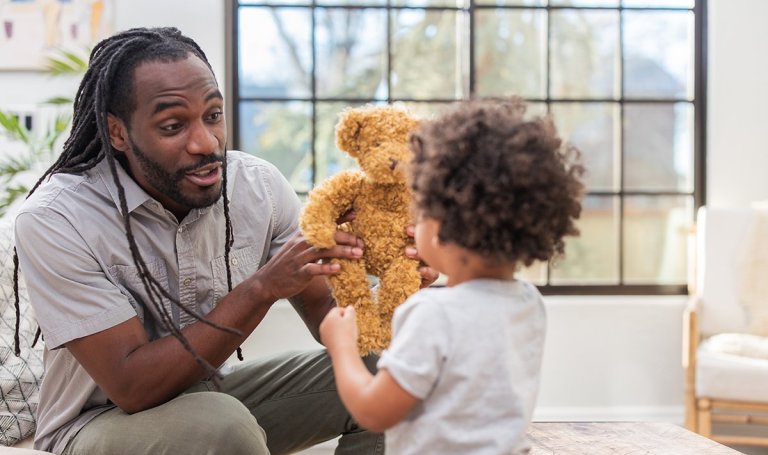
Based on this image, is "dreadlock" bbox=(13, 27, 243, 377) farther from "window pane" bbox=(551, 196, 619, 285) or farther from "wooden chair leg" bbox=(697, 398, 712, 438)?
"window pane" bbox=(551, 196, 619, 285)

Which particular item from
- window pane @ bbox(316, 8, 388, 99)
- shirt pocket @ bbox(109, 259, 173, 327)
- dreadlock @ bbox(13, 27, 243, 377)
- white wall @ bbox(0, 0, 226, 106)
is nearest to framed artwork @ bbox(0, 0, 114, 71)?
white wall @ bbox(0, 0, 226, 106)

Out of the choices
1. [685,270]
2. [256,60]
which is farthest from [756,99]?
[256,60]

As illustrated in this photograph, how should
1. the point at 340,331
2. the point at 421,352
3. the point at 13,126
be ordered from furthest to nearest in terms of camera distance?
the point at 13,126 → the point at 340,331 → the point at 421,352

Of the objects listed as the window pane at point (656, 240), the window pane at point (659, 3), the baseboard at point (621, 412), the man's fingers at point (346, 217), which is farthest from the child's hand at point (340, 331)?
the window pane at point (659, 3)

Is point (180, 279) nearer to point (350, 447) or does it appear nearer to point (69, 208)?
point (69, 208)

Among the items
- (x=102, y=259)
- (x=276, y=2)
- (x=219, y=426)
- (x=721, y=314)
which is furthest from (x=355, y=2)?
(x=219, y=426)

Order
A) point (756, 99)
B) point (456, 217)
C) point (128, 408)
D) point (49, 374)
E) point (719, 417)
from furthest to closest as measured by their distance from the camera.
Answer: point (756, 99) < point (719, 417) < point (49, 374) < point (128, 408) < point (456, 217)

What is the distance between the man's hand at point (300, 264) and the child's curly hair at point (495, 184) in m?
0.29

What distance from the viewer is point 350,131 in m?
1.37

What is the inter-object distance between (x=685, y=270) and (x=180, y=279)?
8.23 ft

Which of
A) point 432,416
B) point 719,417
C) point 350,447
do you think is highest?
point 432,416

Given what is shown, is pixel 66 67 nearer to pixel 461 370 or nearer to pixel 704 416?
pixel 461 370

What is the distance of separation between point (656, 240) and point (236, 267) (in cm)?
230

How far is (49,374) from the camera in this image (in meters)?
1.59
